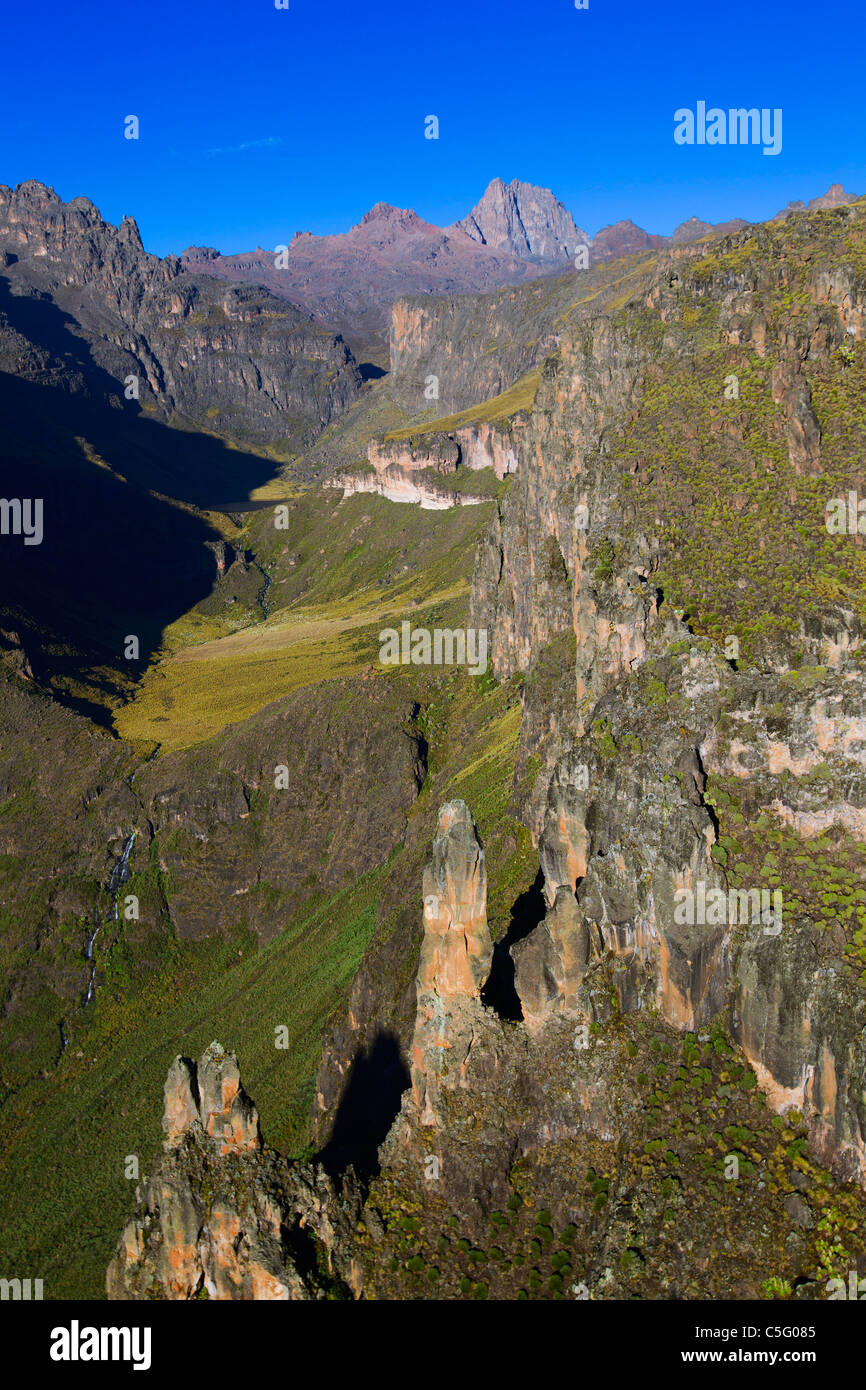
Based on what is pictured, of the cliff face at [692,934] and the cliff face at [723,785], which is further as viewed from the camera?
the cliff face at [723,785]

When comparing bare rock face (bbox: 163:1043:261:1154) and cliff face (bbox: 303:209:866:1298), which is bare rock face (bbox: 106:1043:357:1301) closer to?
bare rock face (bbox: 163:1043:261:1154)

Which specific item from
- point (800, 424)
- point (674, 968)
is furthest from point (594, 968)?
point (800, 424)

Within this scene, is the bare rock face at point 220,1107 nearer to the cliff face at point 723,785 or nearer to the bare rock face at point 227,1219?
the bare rock face at point 227,1219

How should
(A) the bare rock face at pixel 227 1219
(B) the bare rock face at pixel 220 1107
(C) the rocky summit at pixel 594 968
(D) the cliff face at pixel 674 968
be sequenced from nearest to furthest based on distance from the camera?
(A) the bare rock face at pixel 227 1219 < (D) the cliff face at pixel 674 968 < (C) the rocky summit at pixel 594 968 < (B) the bare rock face at pixel 220 1107

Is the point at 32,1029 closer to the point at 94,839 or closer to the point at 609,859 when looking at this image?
the point at 94,839

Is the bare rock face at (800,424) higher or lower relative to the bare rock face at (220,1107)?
higher

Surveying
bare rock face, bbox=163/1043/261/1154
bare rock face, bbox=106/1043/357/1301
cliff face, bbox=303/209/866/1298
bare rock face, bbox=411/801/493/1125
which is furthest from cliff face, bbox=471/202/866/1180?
bare rock face, bbox=163/1043/261/1154

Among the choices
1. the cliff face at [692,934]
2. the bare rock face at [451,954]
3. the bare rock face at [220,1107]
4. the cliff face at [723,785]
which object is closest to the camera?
the cliff face at [692,934]

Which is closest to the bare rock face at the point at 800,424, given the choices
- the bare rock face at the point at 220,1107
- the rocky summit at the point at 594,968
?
the rocky summit at the point at 594,968

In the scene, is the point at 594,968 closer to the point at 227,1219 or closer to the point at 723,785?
the point at 723,785
